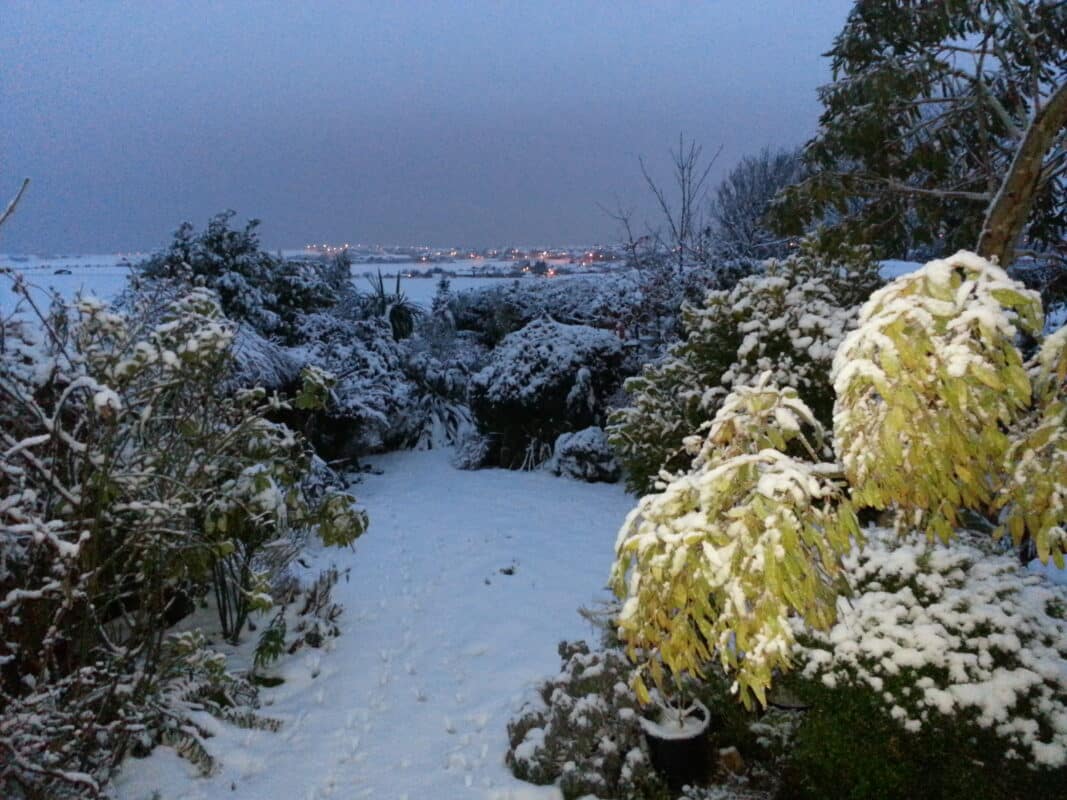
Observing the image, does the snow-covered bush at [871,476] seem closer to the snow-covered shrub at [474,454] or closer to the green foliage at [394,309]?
the snow-covered shrub at [474,454]

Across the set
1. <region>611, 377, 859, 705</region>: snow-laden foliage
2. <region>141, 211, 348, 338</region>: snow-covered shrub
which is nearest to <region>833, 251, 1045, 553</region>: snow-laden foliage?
<region>611, 377, 859, 705</region>: snow-laden foliage

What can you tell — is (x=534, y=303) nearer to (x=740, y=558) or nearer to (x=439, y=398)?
(x=439, y=398)

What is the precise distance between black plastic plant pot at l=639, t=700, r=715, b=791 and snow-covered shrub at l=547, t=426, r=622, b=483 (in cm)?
519

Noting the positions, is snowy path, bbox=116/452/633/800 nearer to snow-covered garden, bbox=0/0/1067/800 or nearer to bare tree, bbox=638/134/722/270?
snow-covered garden, bbox=0/0/1067/800

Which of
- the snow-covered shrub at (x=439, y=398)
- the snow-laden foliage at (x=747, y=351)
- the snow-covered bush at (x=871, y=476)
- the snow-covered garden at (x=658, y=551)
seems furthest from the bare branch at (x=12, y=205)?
the snow-covered shrub at (x=439, y=398)

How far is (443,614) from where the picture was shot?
4.83 meters

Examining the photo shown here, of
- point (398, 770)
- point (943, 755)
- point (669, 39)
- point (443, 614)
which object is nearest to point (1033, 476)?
point (943, 755)

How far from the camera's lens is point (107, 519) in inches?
111

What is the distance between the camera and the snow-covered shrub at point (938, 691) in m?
2.31

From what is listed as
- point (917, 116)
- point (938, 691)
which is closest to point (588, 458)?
point (917, 116)

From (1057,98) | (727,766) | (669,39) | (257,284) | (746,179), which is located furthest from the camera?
(669,39)

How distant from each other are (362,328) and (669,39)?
107 feet

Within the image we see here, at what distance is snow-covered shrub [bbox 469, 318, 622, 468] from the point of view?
882 centimetres

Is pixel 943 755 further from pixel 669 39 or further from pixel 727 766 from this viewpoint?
pixel 669 39
